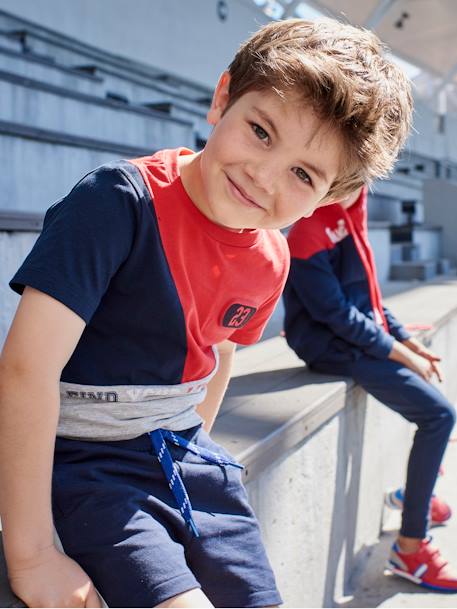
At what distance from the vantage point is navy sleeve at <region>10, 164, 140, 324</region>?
1118mm

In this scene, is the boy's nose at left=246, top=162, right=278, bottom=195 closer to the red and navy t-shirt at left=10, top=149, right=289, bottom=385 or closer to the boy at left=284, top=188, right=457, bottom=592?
the red and navy t-shirt at left=10, top=149, right=289, bottom=385

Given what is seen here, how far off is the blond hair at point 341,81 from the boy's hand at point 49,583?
2.67 ft

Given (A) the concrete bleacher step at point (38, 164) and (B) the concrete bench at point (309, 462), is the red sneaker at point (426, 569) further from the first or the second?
(A) the concrete bleacher step at point (38, 164)

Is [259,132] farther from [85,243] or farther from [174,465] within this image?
[174,465]

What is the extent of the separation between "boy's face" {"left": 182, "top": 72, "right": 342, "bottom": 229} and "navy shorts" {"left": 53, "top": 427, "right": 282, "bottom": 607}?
1.39 ft

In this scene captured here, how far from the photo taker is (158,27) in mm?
12227

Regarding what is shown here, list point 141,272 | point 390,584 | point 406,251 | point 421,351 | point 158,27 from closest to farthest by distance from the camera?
1. point 141,272
2. point 390,584
3. point 421,351
4. point 406,251
5. point 158,27

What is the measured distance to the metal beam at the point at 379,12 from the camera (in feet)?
61.6

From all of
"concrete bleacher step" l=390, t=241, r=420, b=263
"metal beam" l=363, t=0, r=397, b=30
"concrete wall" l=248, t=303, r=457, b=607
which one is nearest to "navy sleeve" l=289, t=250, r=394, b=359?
"concrete wall" l=248, t=303, r=457, b=607

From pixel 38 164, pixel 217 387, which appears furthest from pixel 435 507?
pixel 38 164

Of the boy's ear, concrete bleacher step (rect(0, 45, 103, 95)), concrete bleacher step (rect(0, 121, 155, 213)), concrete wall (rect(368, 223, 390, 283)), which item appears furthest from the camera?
concrete wall (rect(368, 223, 390, 283))

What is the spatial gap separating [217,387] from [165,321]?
0.41 metres

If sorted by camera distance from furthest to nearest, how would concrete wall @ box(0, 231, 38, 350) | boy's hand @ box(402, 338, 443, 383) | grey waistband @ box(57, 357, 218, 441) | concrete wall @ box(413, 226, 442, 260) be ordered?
concrete wall @ box(413, 226, 442, 260) < boy's hand @ box(402, 338, 443, 383) < concrete wall @ box(0, 231, 38, 350) < grey waistband @ box(57, 357, 218, 441)

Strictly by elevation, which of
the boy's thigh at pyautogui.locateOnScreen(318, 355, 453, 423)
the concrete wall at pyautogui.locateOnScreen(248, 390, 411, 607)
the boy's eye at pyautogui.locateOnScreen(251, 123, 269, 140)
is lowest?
the concrete wall at pyautogui.locateOnScreen(248, 390, 411, 607)
